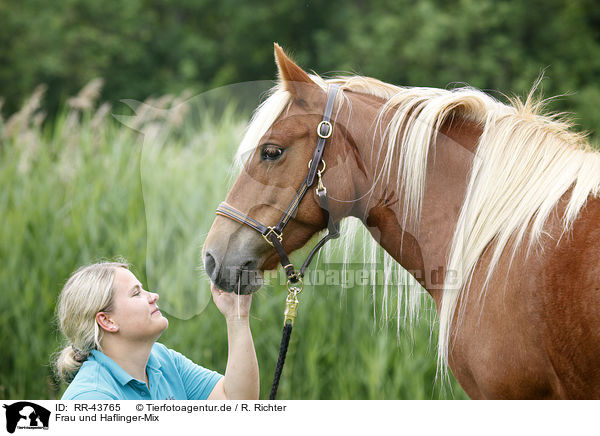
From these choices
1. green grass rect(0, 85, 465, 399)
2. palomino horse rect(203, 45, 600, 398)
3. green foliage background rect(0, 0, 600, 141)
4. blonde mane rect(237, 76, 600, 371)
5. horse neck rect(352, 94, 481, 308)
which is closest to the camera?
palomino horse rect(203, 45, 600, 398)

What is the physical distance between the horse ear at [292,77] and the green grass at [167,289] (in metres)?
1.66

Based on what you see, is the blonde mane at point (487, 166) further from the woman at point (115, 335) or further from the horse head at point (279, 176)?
the woman at point (115, 335)

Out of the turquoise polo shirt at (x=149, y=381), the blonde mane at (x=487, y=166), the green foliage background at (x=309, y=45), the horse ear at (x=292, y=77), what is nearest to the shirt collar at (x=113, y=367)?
the turquoise polo shirt at (x=149, y=381)

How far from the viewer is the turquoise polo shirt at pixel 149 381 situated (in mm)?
1678

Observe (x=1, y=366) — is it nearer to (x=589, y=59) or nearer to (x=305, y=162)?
(x=305, y=162)

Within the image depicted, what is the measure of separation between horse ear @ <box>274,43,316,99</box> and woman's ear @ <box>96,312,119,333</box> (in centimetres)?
102

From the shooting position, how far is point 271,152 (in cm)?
193

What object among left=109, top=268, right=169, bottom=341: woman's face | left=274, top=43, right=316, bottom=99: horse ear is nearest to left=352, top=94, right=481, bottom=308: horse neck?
left=274, top=43, right=316, bottom=99: horse ear

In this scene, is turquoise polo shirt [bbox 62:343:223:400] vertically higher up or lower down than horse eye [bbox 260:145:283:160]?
lower down

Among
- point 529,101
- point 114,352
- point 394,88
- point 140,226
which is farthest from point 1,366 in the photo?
point 529,101

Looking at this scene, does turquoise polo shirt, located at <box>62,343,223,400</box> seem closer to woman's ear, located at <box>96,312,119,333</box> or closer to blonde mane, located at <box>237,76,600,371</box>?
woman's ear, located at <box>96,312,119,333</box>

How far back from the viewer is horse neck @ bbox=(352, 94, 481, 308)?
1884 millimetres

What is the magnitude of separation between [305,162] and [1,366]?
11.4 feet

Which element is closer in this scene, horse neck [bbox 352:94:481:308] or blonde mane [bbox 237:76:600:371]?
blonde mane [bbox 237:76:600:371]
